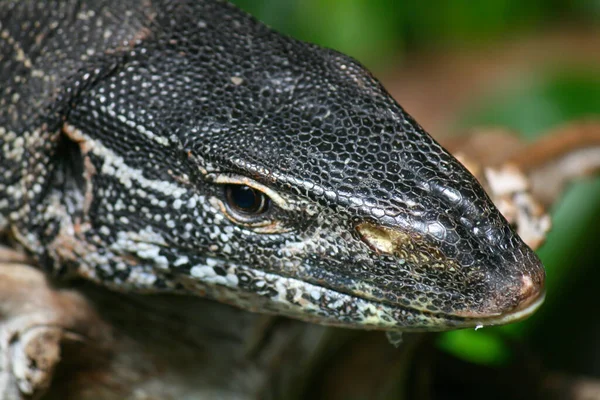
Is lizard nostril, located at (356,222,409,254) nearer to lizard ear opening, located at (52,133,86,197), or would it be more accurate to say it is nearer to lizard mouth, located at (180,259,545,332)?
lizard mouth, located at (180,259,545,332)

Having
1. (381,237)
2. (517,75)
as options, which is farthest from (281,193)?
(517,75)

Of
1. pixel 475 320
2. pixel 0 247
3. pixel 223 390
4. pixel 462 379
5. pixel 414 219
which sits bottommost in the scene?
pixel 462 379

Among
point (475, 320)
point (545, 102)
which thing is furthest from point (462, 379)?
point (545, 102)

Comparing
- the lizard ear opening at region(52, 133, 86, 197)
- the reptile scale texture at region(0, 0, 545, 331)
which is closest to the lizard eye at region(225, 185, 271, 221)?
the reptile scale texture at region(0, 0, 545, 331)

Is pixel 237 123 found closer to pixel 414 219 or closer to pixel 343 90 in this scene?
pixel 343 90

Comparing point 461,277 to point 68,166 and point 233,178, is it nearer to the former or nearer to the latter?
point 233,178
